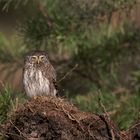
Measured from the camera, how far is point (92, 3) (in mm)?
6094

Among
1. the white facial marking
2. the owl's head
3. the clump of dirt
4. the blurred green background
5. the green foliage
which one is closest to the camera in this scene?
the clump of dirt

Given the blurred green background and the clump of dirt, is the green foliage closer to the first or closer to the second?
the clump of dirt

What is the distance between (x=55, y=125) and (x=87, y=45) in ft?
9.02

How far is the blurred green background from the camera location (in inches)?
240

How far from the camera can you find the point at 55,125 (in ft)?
13.1

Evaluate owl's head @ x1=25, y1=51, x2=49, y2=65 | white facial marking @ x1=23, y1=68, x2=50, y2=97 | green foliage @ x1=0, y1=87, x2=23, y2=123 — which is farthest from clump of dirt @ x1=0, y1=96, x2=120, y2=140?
Answer: owl's head @ x1=25, y1=51, x2=49, y2=65

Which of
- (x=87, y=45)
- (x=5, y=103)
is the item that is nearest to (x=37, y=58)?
(x=5, y=103)

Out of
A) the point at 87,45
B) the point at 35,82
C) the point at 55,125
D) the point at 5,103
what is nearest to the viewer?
the point at 55,125

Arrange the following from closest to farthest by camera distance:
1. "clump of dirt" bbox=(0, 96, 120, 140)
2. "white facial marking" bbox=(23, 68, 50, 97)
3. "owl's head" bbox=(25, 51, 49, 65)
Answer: "clump of dirt" bbox=(0, 96, 120, 140) < "white facial marking" bbox=(23, 68, 50, 97) < "owl's head" bbox=(25, 51, 49, 65)

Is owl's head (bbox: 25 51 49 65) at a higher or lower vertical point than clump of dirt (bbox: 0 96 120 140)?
higher

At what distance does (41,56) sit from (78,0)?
78 cm

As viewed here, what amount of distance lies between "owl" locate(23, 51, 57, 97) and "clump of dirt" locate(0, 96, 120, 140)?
121cm

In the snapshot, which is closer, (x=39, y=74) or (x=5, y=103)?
(x=5, y=103)

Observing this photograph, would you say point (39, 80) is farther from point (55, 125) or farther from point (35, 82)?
point (55, 125)
